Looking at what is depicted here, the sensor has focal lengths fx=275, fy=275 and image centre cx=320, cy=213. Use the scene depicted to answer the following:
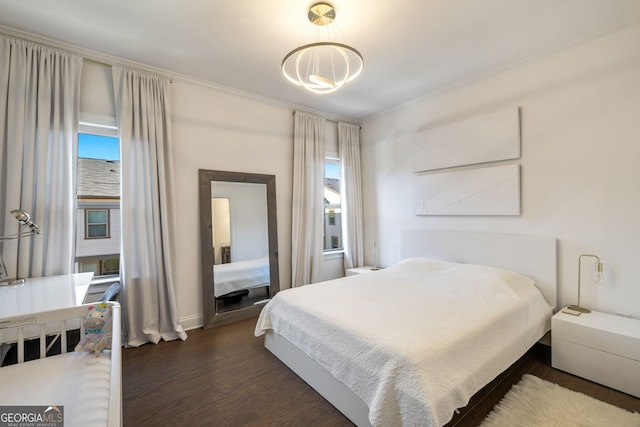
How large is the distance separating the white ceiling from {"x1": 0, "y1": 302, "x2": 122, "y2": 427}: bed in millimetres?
2131

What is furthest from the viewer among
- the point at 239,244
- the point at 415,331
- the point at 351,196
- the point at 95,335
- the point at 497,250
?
the point at 351,196

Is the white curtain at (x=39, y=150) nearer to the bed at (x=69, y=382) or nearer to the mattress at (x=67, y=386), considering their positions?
the bed at (x=69, y=382)

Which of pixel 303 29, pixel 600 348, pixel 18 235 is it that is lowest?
pixel 600 348

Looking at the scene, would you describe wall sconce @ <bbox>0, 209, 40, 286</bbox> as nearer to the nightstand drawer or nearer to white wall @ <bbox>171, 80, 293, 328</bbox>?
white wall @ <bbox>171, 80, 293, 328</bbox>

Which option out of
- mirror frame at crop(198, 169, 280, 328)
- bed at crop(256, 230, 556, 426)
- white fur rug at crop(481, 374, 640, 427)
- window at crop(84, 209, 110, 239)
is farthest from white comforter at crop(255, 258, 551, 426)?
window at crop(84, 209, 110, 239)

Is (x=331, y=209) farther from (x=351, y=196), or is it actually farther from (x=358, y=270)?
(x=358, y=270)

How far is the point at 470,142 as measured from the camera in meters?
3.13

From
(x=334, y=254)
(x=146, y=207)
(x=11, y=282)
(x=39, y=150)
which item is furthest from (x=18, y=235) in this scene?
(x=334, y=254)

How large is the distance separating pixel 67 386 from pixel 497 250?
3.43 meters

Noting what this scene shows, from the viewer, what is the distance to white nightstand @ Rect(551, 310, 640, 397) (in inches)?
75.5

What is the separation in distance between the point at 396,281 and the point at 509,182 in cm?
156

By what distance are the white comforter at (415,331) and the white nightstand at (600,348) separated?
173mm

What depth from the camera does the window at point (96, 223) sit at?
8.91ft

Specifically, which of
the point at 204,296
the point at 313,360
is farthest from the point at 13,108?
the point at 313,360
